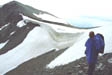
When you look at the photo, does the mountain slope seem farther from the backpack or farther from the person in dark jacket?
the backpack

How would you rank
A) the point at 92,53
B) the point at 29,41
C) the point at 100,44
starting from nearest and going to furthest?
the point at 100,44 < the point at 92,53 < the point at 29,41

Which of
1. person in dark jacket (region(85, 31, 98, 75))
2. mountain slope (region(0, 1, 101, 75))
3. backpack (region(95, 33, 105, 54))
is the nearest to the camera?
backpack (region(95, 33, 105, 54))

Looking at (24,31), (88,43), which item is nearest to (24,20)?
(24,31)

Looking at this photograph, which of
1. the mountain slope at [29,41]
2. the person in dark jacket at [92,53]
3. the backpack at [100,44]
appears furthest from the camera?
the mountain slope at [29,41]

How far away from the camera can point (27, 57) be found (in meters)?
40.2

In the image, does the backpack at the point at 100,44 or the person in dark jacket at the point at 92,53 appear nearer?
the backpack at the point at 100,44

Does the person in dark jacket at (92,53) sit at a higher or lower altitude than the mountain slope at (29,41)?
higher

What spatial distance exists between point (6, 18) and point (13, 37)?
955 inches

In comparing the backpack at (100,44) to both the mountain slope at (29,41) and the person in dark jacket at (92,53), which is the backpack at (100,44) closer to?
the person in dark jacket at (92,53)

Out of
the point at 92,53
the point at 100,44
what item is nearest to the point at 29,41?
the point at 92,53

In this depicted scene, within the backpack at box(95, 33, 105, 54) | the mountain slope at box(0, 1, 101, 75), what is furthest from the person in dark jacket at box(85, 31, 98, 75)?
the mountain slope at box(0, 1, 101, 75)

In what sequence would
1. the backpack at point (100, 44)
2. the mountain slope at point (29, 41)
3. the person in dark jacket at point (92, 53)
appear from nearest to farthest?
the backpack at point (100, 44)
the person in dark jacket at point (92, 53)
the mountain slope at point (29, 41)

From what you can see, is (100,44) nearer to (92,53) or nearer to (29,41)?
(92,53)

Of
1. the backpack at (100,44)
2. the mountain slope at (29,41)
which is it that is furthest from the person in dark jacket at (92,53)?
the mountain slope at (29,41)
